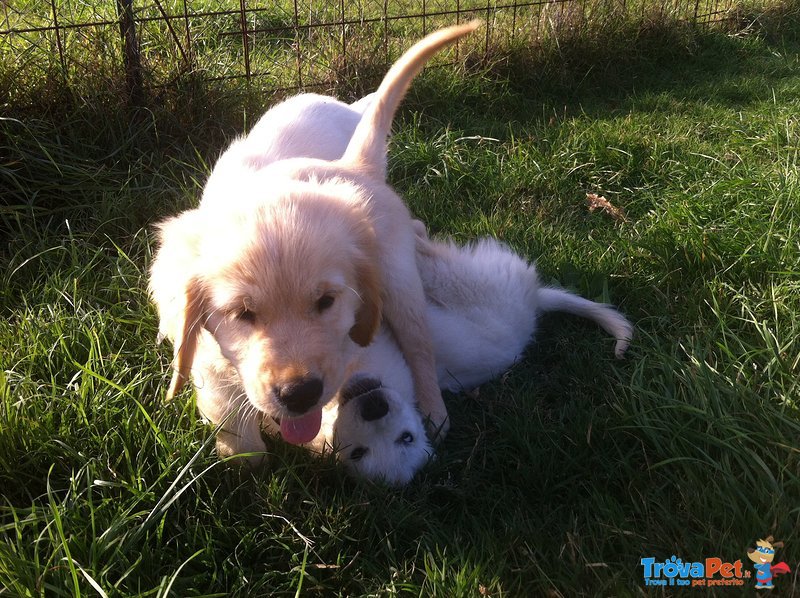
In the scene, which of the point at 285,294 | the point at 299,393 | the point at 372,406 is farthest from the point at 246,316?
the point at 372,406

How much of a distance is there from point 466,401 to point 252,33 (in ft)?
9.99

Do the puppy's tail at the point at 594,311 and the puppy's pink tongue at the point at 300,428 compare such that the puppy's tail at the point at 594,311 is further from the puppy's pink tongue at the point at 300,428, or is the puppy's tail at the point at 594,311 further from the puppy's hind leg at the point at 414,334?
the puppy's pink tongue at the point at 300,428

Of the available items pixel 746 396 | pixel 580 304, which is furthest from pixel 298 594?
pixel 580 304

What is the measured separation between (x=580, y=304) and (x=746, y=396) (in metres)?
0.77

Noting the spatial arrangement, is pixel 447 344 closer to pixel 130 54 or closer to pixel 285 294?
pixel 285 294

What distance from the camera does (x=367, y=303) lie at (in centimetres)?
196

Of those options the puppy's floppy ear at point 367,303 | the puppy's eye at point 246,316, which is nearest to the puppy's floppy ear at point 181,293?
the puppy's eye at point 246,316

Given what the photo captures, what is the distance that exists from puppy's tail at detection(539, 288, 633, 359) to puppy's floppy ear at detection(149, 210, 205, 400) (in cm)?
137

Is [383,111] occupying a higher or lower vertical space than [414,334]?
higher

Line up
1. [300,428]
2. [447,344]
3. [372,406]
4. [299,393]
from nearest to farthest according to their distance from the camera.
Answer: [299,393] → [300,428] → [372,406] → [447,344]

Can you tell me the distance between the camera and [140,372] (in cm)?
222

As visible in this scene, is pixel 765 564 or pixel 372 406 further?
pixel 372 406

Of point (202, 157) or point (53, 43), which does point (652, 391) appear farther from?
point (53, 43)

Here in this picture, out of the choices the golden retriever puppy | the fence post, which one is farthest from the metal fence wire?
the golden retriever puppy
